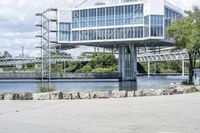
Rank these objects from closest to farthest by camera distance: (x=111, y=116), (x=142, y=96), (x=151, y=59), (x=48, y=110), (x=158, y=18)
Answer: (x=111, y=116) < (x=48, y=110) < (x=142, y=96) < (x=158, y=18) < (x=151, y=59)

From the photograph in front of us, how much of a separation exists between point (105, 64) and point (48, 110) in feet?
440

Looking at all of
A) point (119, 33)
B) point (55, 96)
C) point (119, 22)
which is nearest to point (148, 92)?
point (55, 96)

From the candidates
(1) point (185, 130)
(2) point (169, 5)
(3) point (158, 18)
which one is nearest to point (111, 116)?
(1) point (185, 130)

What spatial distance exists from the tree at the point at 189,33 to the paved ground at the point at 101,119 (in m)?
34.4

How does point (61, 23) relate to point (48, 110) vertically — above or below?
above

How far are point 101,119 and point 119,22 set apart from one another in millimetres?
103858

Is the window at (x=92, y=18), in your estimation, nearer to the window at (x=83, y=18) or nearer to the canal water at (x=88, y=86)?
the window at (x=83, y=18)

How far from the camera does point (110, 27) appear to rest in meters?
120

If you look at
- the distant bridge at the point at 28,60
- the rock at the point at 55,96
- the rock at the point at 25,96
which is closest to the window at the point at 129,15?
the distant bridge at the point at 28,60

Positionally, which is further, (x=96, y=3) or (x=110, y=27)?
(x=96, y=3)

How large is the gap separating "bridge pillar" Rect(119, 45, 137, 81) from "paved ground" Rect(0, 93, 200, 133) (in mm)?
108966

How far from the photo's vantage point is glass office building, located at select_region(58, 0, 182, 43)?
116 metres

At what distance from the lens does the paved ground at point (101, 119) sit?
1457 cm

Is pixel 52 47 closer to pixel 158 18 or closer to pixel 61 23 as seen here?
pixel 61 23
